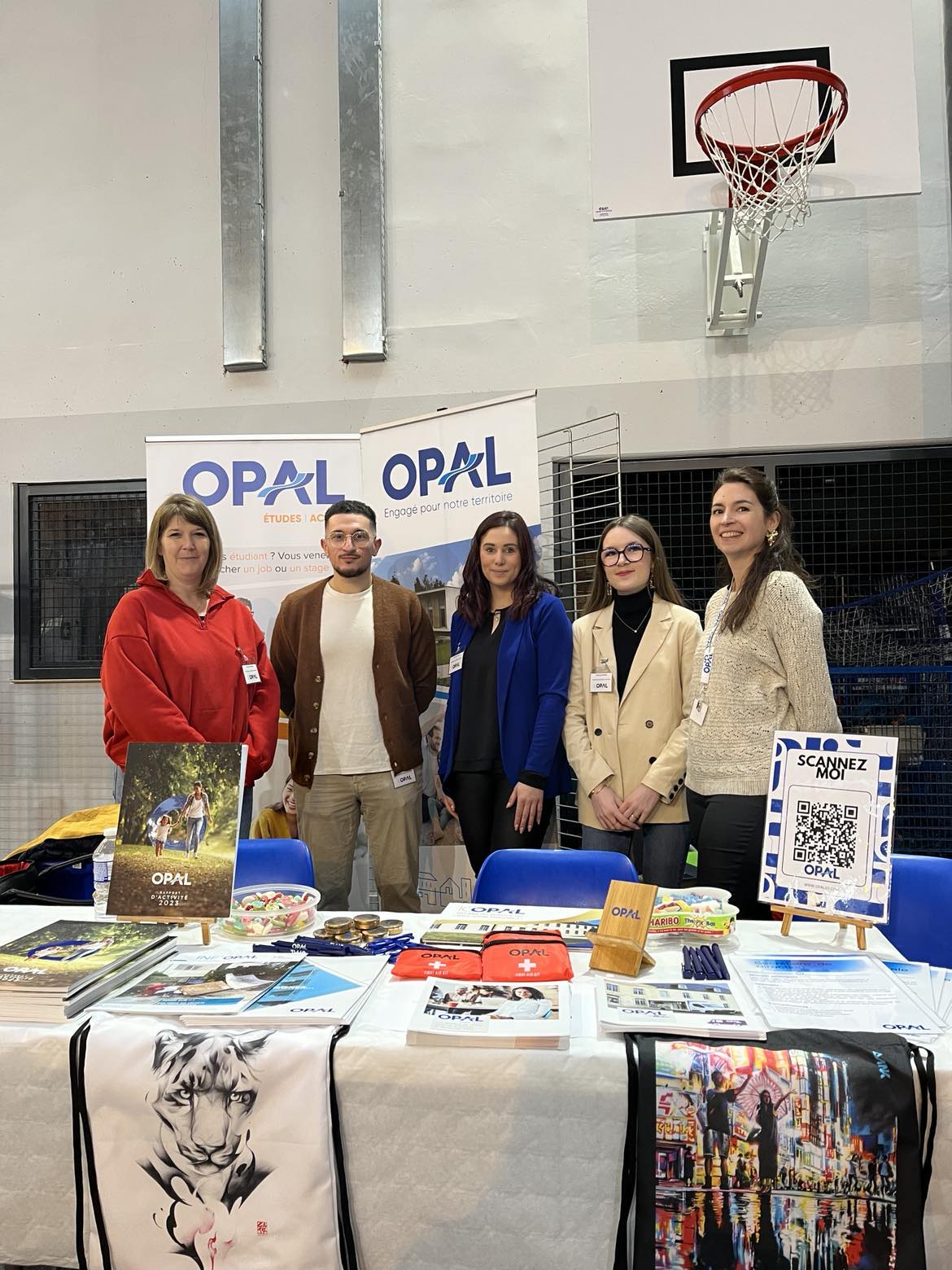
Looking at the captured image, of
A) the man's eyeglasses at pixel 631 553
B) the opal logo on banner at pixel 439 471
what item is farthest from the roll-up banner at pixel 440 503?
the man's eyeglasses at pixel 631 553

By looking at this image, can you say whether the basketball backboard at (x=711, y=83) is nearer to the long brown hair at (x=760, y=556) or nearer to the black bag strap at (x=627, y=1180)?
the long brown hair at (x=760, y=556)

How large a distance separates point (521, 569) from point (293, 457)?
1376 mm

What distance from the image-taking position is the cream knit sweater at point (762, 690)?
2217mm

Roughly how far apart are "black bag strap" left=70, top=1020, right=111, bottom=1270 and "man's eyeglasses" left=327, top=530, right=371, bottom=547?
223cm

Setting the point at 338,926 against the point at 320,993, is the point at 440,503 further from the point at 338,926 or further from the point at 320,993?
the point at 320,993

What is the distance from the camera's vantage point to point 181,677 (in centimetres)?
284

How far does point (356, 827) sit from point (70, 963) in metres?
1.87

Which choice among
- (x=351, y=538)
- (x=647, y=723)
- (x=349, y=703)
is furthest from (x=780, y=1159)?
(x=351, y=538)

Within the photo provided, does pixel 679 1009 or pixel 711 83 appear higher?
pixel 711 83

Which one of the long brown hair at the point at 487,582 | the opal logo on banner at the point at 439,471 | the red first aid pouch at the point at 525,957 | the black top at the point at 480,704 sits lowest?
the red first aid pouch at the point at 525,957

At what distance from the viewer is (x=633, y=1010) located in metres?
1.29

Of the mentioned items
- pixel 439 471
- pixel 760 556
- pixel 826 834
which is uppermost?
pixel 439 471

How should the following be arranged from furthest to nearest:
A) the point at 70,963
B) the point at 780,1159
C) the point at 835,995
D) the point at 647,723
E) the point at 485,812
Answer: the point at 485,812
the point at 647,723
the point at 70,963
the point at 835,995
the point at 780,1159

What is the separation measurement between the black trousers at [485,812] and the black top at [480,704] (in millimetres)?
40
